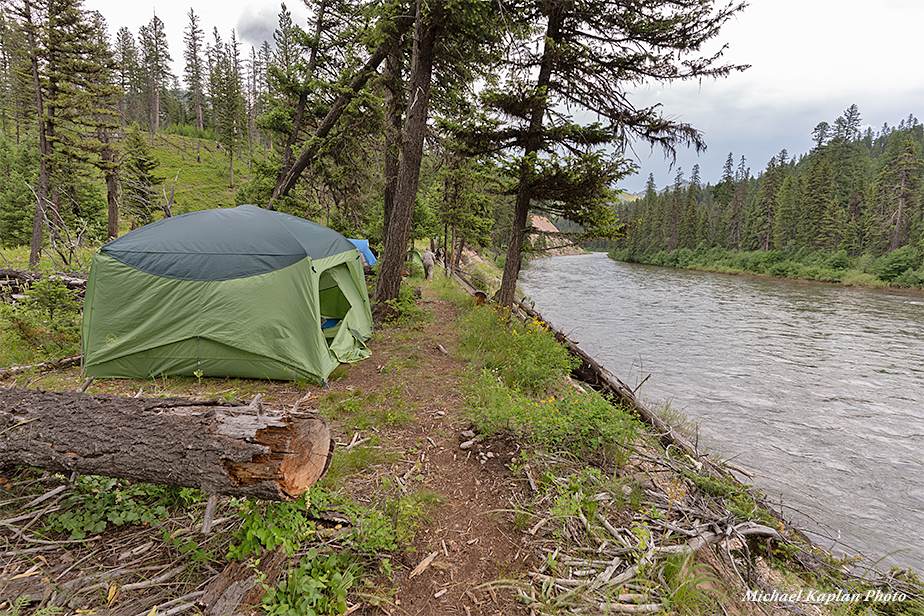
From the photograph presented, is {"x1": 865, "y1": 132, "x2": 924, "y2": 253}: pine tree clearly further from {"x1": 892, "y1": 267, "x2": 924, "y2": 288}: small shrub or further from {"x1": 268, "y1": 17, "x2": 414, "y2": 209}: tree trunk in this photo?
{"x1": 268, "y1": 17, "x2": 414, "y2": 209}: tree trunk

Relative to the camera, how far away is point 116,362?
550 cm

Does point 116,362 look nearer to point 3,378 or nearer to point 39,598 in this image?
point 3,378

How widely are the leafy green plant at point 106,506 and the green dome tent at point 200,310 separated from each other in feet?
9.11

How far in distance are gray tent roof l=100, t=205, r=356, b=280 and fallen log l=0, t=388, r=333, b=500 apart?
311 centimetres

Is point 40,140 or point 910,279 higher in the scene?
point 40,140

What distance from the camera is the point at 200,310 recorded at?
18.0 ft

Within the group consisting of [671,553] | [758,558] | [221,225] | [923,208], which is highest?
[923,208]

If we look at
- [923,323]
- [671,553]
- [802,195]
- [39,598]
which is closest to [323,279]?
[39,598]

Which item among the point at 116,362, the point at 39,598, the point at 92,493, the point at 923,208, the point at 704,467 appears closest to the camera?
the point at 39,598

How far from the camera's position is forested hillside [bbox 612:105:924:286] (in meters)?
37.0

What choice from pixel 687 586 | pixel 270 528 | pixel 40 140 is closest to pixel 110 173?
pixel 40 140

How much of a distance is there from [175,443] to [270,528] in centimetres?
83

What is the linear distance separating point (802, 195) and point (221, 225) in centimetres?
5894

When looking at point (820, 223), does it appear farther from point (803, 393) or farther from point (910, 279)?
point (803, 393)
